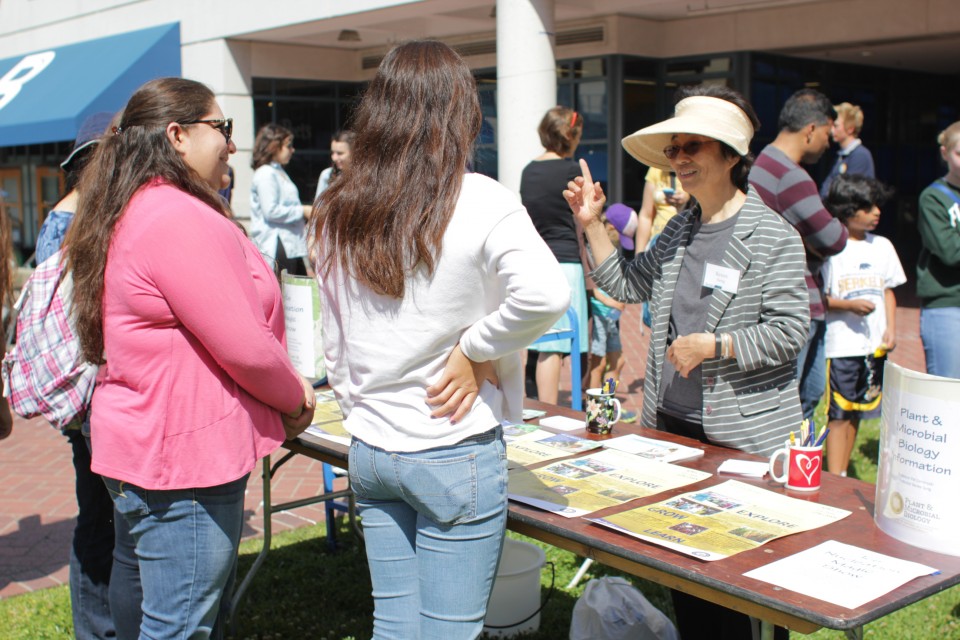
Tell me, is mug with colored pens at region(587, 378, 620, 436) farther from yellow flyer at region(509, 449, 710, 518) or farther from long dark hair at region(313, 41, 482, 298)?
long dark hair at region(313, 41, 482, 298)

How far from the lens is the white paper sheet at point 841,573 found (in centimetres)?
183

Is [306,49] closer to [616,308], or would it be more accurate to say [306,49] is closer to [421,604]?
[616,308]

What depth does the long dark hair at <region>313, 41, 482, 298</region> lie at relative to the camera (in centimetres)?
195

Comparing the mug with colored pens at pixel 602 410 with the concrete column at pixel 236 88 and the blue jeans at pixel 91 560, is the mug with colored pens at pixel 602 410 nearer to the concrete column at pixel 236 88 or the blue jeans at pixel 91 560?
the blue jeans at pixel 91 560

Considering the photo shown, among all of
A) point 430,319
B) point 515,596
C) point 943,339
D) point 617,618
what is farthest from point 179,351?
point 943,339

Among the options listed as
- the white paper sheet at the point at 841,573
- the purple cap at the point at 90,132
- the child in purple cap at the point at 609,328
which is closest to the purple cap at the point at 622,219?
the child in purple cap at the point at 609,328

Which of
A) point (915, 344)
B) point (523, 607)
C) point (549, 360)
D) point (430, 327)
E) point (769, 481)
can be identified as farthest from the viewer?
point (915, 344)

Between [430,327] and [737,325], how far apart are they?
1.14 m

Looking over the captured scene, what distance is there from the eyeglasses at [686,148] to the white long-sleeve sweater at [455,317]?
3.10 feet

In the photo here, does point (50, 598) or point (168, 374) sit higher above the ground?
point (168, 374)

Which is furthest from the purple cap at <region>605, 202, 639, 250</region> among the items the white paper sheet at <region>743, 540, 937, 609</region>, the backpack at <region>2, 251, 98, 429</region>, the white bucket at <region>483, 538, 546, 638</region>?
the white paper sheet at <region>743, 540, 937, 609</region>

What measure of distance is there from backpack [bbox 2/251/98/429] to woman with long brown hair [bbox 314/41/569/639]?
3.91ft

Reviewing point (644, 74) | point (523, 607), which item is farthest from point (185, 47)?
point (523, 607)

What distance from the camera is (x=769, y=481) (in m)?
2.55
